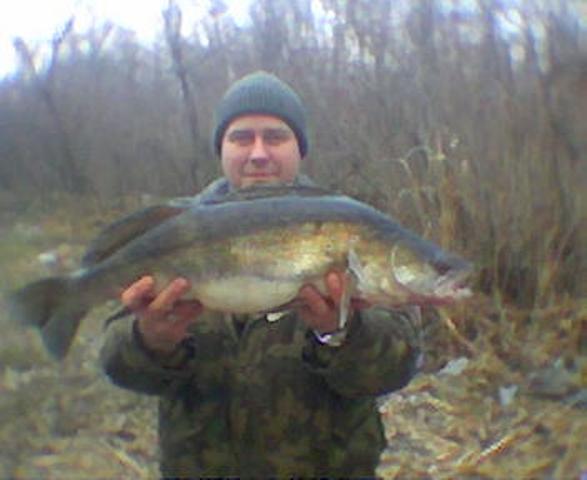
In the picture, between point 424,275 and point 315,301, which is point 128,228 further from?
point 424,275

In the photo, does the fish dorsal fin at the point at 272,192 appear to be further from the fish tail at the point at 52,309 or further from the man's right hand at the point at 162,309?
the fish tail at the point at 52,309

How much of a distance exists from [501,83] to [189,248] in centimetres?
461

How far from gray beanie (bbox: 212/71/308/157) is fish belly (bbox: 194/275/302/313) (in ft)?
2.70

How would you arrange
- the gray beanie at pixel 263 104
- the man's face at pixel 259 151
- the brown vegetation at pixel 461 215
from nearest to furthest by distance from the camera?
the man's face at pixel 259 151 < the gray beanie at pixel 263 104 < the brown vegetation at pixel 461 215

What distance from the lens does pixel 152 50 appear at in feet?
43.8

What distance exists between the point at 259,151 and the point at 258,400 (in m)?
0.84

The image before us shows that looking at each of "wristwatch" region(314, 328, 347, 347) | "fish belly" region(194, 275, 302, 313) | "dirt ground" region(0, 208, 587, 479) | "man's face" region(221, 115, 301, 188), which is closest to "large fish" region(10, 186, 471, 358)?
"fish belly" region(194, 275, 302, 313)

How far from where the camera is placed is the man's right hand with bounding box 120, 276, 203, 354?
2.26 meters

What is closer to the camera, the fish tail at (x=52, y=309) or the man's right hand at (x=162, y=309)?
the man's right hand at (x=162, y=309)

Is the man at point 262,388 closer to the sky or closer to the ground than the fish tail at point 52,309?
closer to the ground

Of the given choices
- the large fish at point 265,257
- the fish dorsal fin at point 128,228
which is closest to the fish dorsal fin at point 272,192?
the large fish at point 265,257

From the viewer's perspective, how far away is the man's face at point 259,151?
2.72m

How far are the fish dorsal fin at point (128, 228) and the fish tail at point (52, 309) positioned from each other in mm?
110

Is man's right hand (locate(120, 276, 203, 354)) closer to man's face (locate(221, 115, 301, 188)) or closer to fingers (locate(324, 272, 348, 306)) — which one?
fingers (locate(324, 272, 348, 306))
